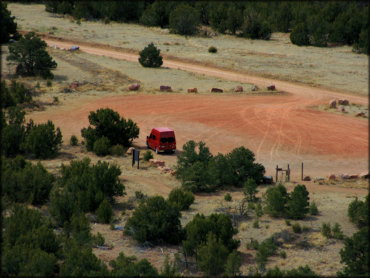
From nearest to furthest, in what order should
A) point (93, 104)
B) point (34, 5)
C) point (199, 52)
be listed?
point (93, 104) < point (199, 52) < point (34, 5)

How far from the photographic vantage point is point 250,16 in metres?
89.1

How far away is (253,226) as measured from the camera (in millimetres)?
26781

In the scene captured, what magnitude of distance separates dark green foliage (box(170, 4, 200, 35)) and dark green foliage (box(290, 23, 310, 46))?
1503 cm

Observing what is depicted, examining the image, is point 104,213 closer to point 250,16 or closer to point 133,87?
point 133,87

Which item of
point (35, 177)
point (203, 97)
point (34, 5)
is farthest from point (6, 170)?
point (34, 5)

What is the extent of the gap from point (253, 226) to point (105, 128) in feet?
56.3

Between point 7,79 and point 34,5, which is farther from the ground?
point 34,5

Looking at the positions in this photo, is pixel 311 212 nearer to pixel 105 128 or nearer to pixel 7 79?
pixel 105 128

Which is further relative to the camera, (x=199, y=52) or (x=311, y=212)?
(x=199, y=52)

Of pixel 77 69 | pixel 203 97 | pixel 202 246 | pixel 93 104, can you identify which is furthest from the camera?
pixel 77 69

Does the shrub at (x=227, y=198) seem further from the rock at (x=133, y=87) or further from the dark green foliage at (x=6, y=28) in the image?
the dark green foliage at (x=6, y=28)

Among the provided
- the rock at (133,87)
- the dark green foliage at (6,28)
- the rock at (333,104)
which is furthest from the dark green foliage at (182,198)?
the dark green foliage at (6,28)

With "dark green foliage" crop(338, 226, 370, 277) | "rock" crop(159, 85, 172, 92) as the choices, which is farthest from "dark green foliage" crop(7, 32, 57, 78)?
"dark green foliage" crop(338, 226, 370, 277)

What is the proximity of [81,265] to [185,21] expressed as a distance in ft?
237
